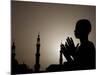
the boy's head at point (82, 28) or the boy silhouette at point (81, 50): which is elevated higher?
the boy's head at point (82, 28)

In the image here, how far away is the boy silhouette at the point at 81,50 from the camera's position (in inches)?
64.3

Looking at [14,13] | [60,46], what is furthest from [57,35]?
[14,13]

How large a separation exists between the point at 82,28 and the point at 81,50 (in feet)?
0.66

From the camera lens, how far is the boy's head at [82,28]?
5.42ft

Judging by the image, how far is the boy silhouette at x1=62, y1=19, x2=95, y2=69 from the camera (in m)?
1.63

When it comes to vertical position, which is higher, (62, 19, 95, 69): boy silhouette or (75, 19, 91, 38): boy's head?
(75, 19, 91, 38): boy's head

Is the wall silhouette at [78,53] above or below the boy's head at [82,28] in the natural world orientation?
below

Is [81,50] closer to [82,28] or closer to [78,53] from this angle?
[78,53]

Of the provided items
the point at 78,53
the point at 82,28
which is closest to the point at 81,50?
the point at 78,53

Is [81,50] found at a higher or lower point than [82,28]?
lower

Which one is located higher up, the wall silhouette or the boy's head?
the boy's head

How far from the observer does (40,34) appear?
5.09 feet

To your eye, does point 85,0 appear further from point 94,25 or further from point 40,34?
point 40,34

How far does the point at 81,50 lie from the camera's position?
167cm
